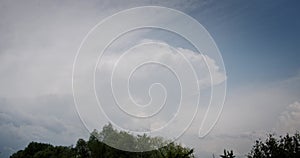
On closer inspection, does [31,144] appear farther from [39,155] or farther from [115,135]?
[115,135]

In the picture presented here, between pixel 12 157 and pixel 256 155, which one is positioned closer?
pixel 256 155

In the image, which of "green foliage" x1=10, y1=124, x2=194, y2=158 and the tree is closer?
"green foliage" x1=10, y1=124, x2=194, y2=158

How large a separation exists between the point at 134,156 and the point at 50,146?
33.9m

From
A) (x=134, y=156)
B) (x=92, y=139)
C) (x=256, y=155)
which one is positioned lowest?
(x=256, y=155)

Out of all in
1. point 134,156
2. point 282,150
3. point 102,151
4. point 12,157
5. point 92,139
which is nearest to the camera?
point 282,150

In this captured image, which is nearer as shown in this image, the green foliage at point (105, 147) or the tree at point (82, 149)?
the green foliage at point (105, 147)

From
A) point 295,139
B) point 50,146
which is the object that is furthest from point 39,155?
point 295,139

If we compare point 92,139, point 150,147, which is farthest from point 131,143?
point 92,139

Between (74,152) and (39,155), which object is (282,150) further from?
(39,155)

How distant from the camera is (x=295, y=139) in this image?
49.6 meters

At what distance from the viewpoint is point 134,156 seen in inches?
2680

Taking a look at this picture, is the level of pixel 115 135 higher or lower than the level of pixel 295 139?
higher

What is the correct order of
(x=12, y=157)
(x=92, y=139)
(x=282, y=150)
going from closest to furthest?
(x=282, y=150) < (x=92, y=139) < (x=12, y=157)

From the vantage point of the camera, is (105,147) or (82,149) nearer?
(105,147)
